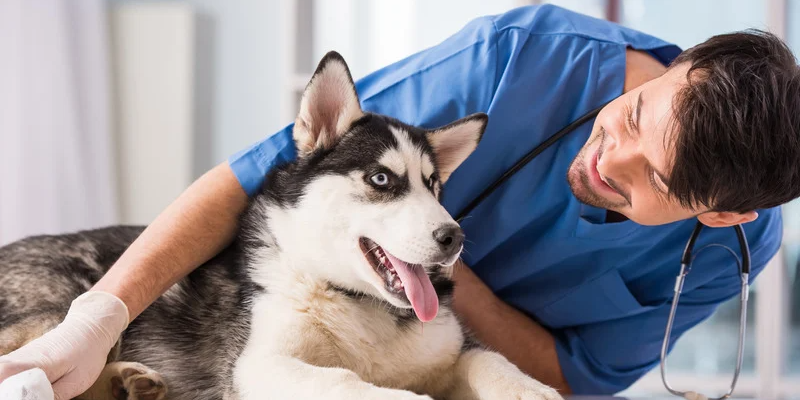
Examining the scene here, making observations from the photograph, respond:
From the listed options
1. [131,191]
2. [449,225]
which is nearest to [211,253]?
[449,225]

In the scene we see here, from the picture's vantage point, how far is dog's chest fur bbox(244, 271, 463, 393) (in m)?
1.25

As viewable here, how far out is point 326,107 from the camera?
1.40 metres

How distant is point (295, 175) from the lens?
141 centimetres

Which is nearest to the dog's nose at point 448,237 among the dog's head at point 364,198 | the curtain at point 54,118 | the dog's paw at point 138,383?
the dog's head at point 364,198

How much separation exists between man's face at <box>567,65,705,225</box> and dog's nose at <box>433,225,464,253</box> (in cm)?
40

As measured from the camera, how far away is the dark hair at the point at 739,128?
1.23m

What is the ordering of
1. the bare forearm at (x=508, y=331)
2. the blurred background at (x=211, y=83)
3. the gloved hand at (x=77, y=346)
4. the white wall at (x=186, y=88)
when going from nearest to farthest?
the gloved hand at (x=77, y=346) < the bare forearm at (x=508, y=331) < the blurred background at (x=211, y=83) < the white wall at (x=186, y=88)

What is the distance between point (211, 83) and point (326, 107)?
7.23ft

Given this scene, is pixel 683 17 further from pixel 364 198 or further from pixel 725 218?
pixel 364 198

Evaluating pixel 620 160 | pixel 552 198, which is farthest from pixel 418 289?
pixel 552 198

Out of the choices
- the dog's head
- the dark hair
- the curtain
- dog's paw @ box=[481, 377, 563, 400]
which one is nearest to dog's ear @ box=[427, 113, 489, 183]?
the dog's head

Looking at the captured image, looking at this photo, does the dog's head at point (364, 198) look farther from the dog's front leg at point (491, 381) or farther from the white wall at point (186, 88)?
the white wall at point (186, 88)

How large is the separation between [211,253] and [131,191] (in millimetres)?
2190

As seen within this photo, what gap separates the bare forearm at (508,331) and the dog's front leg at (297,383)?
2.15ft
